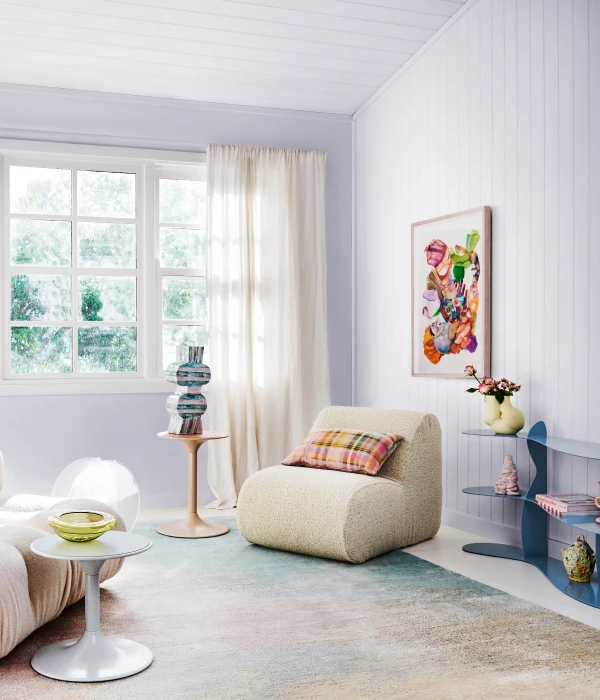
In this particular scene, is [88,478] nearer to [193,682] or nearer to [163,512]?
[163,512]

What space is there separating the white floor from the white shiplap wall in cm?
23

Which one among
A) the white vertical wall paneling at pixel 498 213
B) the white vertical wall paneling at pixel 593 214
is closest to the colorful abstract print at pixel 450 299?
the white vertical wall paneling at pixel 498 213

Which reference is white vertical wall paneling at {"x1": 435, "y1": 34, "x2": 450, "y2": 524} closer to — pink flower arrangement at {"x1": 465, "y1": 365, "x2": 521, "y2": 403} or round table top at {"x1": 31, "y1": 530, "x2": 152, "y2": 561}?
pink flower arrangement at {"x1": 465, "y1": 365, "x2": 521, "y2": 403}

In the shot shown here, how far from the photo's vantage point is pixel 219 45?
4.47m

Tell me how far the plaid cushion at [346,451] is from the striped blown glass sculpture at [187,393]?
565mm

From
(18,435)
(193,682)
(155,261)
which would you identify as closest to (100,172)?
(155,261)

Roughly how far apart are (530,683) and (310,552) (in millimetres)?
1576

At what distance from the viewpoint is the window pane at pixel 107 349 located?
17.0 feet

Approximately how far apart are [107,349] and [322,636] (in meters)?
3.02

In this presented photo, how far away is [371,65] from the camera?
15.9 ft

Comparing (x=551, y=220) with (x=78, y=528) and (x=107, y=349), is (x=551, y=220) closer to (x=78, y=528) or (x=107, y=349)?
(x=78, y=528)

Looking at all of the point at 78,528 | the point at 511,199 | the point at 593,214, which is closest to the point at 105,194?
the point at 511,199

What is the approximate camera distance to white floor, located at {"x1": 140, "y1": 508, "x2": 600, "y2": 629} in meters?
2.96

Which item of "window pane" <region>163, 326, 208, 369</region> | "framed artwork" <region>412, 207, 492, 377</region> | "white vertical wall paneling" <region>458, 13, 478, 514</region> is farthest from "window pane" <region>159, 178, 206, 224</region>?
"white vertical wall paneling" <region>458, 13, 478, 514</region>
